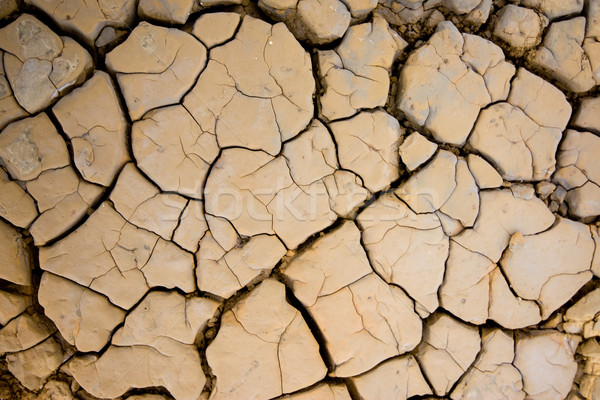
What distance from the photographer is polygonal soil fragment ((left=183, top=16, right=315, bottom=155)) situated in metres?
1.98

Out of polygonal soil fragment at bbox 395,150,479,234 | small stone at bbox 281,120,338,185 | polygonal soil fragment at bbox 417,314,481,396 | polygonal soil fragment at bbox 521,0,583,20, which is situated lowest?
polygonal soil fragment at bbox 417,314,481,396

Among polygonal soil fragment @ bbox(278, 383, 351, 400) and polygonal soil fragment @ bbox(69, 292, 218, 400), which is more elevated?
polygonal soil fragment @ bbox(69, 292, 218, 400)

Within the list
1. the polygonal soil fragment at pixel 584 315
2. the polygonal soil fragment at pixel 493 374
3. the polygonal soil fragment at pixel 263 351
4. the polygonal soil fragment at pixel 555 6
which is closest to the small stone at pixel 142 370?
the polygonal soil fragment at pixel 263 351

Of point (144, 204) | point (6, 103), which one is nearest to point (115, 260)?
point (144, 204)

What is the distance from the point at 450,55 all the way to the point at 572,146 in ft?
2.64

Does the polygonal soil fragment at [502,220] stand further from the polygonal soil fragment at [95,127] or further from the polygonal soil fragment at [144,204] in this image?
the polygonal soil fragment at [95,127]

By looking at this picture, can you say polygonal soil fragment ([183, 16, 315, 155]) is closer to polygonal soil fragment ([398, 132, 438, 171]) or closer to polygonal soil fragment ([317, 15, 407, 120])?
polygonal soil fragment ([317, 15, 407, 120])

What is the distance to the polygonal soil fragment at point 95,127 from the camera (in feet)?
6.23

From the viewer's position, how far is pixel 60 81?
1892mm

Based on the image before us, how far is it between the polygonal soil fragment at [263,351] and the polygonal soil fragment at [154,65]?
1025 millimetres

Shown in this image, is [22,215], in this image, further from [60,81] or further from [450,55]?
[450,55]

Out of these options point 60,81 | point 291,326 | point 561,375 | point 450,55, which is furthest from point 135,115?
point 561,375

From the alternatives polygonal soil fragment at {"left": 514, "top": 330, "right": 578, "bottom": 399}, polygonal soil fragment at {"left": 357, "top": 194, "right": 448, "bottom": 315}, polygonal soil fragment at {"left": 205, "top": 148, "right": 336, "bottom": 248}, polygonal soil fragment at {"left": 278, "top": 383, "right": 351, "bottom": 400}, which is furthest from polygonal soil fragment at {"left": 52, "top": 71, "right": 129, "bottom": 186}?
polygonal soil fragment at {"left": 514, "top": 330, "right": 578, "bottom": 399}

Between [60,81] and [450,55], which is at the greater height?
[450,55]
